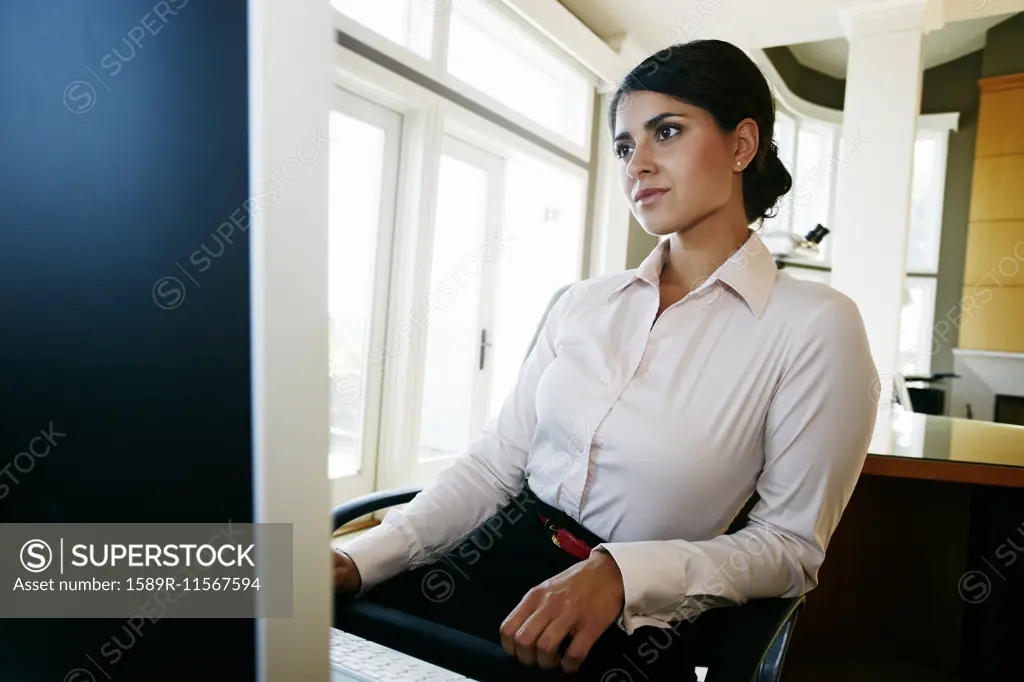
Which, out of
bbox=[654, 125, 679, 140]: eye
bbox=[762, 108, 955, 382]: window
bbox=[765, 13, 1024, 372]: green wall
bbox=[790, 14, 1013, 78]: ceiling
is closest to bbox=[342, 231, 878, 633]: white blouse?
bbox=[654, 125, 679, 140]: eye

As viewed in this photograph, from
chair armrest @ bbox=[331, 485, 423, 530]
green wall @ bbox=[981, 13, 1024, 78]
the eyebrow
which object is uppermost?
green wall @ bbox=[981, 13, 1024, 78]

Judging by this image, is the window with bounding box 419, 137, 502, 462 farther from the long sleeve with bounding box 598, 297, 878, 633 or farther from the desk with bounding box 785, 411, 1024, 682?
the long sleeve with bounding box 598, 297, 878, 633

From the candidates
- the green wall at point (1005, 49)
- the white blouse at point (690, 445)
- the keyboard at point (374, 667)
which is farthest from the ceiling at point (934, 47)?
the keyboard at point (374, 667)

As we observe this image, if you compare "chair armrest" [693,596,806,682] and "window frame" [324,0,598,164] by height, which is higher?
"window frame" [324,0,598,164]

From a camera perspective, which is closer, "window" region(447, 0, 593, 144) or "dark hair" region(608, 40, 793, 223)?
"dark hair" region(608, 40, 793, 223)

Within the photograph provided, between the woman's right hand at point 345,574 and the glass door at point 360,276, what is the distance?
8.64ft

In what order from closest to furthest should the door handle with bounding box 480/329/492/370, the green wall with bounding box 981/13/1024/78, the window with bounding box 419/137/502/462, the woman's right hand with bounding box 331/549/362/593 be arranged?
the woman's right hand with bounding box 331/549/362/593 → the window with bounding box 419/137/502/462 → the door handle with bounding box 480/329/492/370 → the green wall with bounding box 981/13/1024/78

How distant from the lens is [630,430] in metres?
0.97

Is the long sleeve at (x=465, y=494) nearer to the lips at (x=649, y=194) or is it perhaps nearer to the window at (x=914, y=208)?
the lips at (x=649, y=194)

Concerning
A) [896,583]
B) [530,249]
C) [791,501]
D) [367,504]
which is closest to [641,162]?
[791,501]

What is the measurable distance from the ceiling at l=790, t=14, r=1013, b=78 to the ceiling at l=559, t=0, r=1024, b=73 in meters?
1.56

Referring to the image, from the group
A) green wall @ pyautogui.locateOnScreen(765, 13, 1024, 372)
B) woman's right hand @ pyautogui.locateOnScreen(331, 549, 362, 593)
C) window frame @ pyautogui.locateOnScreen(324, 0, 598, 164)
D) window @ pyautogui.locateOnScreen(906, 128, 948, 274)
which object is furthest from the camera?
window @ pyautogui.locateOnScreen(906, 128, 948, 274)

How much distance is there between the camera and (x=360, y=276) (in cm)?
371

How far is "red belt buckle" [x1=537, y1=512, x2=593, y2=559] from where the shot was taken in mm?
984
